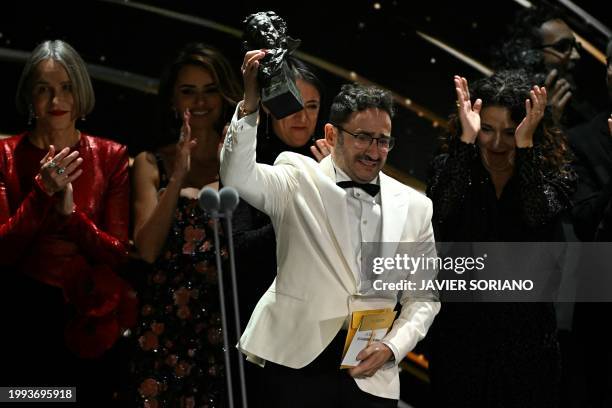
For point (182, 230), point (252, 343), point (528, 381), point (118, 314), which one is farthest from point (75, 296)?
point (528, 381)

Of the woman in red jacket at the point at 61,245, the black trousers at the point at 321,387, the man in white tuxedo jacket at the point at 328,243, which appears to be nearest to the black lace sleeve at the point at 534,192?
the man in white tuxedo jacket at the point at 328,243

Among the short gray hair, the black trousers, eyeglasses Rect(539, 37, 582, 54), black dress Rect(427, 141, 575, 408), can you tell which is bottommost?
the black trousers

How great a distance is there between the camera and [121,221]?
4293 mm

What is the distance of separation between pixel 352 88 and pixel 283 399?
113 cm

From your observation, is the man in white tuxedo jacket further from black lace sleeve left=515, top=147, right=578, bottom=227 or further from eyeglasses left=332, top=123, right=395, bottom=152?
black lace sleeve left=515, top=147, right=578, bottom=227

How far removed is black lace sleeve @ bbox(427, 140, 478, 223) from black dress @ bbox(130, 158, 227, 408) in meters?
0.88

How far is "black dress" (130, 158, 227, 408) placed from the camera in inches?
168

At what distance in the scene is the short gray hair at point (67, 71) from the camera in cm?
432

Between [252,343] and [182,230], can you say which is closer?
[252,343]

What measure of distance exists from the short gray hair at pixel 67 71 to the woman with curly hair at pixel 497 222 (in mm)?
1451

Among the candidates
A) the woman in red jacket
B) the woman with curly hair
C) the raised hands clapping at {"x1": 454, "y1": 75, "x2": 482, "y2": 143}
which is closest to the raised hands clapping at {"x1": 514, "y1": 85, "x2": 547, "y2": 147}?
the woman with curly hair

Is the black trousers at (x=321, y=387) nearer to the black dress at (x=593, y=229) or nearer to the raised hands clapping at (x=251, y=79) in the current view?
the raised hands clapping at (x=251, y=79)

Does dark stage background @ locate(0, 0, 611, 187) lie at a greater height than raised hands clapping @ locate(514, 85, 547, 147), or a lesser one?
greater

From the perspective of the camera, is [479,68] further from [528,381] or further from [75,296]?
[75,296]
